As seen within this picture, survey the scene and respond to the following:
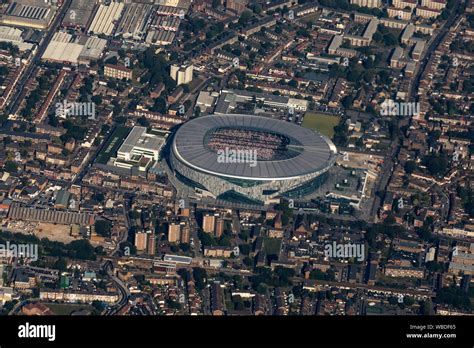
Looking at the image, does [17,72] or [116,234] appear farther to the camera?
[17,72]

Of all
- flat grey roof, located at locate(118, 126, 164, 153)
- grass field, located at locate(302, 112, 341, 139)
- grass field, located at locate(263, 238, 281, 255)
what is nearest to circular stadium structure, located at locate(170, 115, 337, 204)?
flat grey roof, located at locate(118, 126, 164, 153)

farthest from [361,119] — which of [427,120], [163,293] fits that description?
[163,293]

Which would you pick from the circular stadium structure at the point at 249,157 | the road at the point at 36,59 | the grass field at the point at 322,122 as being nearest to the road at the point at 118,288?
the circular stadium structure at the point at 249,157

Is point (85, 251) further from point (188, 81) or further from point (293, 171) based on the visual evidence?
point (188, 81)

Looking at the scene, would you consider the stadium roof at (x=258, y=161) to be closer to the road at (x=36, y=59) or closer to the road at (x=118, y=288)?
the road at (x=118, y=288)
